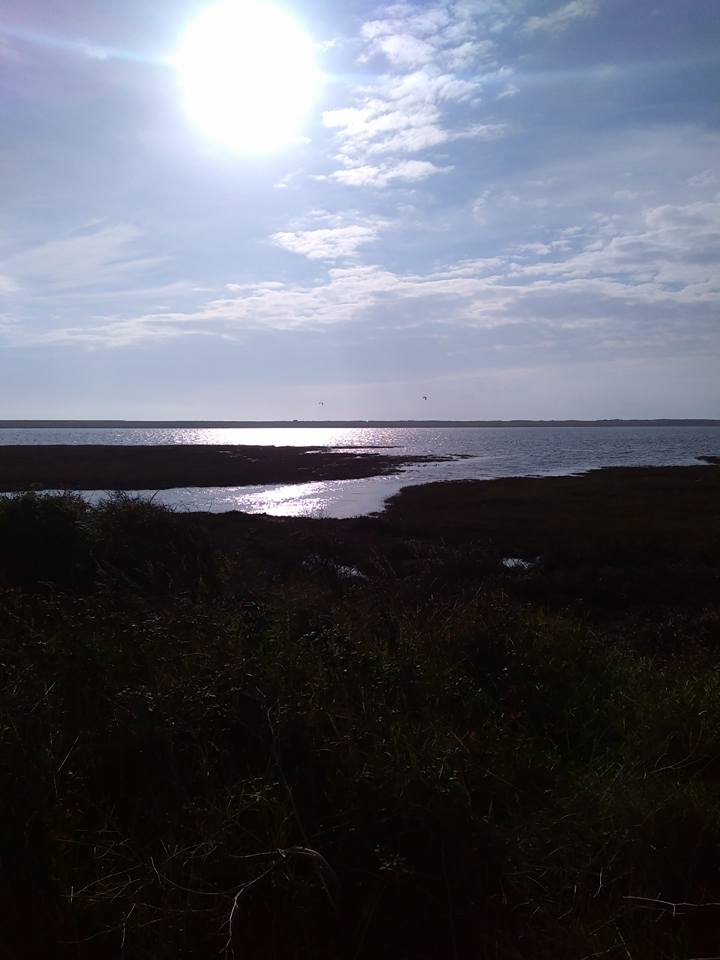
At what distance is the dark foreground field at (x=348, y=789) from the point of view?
3186 millimetres

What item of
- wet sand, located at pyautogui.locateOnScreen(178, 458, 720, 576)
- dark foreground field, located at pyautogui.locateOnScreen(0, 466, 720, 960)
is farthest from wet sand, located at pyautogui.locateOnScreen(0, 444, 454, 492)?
dark foreground field, located at pyautogui.locateOnScreen(0, 466, 720, 960)

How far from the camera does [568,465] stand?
68.6m

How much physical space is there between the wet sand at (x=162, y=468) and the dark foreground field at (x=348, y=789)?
3918cm

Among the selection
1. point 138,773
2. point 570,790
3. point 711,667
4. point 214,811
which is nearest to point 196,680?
point 138,773

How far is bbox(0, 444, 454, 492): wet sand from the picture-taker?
48.8 meters

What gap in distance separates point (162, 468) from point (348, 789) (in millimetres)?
58705

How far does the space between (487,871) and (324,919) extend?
834 mm

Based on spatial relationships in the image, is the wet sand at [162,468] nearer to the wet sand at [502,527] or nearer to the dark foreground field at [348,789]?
the wet sand at [502,527]

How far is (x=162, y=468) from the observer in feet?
197

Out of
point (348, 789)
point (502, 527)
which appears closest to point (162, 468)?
point (502, 527)

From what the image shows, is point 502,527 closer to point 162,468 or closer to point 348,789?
point 348,789

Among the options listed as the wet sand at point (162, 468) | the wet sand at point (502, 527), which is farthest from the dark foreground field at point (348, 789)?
the wet sand at point (162, 468)

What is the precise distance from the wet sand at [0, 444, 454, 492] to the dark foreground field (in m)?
39.2

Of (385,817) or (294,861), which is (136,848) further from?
(385,817)
